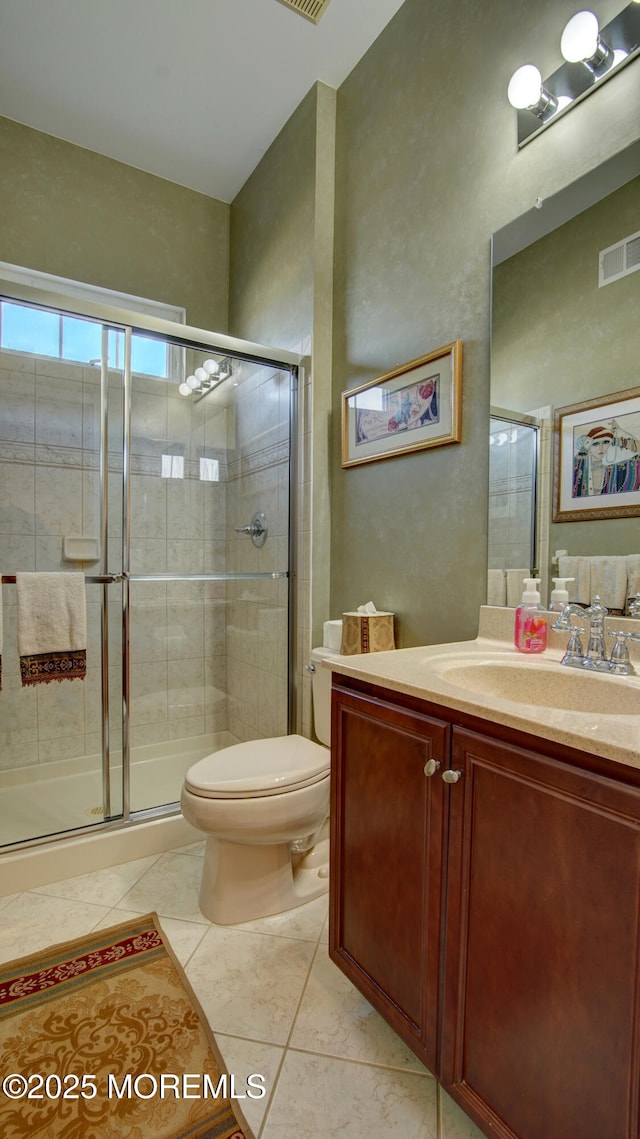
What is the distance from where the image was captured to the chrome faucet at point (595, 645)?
3.52 feet

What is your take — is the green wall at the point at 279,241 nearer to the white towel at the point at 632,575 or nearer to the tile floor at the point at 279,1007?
the white towel at the point at 632,575

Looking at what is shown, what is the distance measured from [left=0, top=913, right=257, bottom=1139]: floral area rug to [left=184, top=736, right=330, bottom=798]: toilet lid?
0.45 meters

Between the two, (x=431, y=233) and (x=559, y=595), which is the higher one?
(x=431, y=233)

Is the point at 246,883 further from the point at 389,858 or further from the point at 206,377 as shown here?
the point at 206,377

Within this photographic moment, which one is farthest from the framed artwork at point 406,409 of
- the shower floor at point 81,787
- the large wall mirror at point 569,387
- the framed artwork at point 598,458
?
the shower floor at point 81,787

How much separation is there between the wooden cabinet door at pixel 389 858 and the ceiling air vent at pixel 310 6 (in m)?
A: 2.27

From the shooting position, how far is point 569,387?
129 centimetres

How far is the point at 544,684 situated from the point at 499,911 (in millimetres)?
486

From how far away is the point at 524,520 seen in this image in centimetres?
139

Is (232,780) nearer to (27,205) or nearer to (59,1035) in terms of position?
(59,1035)

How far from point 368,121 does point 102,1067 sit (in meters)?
2.99

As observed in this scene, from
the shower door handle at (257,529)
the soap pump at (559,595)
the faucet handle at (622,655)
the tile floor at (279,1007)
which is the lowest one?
the tile floor at (279,1007)

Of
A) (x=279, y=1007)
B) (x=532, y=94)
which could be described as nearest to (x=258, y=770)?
(x=279, y=1007)

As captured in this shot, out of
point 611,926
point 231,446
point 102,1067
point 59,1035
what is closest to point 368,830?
point 611,926
